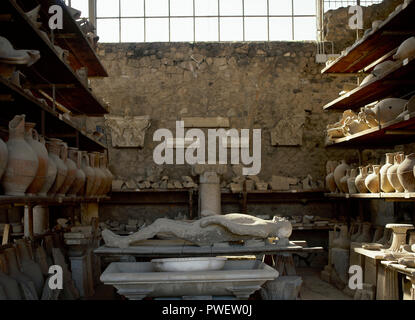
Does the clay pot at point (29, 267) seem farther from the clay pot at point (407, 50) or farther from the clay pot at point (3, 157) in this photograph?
the clay pot at point (407, 50)

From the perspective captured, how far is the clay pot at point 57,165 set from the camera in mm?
4777

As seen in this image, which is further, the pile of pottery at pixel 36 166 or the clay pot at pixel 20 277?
the clay pot at pixel 20 277

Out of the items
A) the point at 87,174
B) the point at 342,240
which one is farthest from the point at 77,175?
the point at 342,240

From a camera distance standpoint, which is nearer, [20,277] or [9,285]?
[9,285]

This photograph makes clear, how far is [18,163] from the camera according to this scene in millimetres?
3707

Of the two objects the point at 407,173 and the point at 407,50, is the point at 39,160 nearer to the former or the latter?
the point at 407,173

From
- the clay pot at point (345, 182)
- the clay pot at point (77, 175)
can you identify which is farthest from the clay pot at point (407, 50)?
the clay pot at point (77, 175)

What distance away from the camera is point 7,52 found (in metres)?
3.59

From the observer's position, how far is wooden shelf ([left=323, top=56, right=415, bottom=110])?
206 inches

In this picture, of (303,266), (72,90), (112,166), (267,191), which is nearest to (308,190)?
(267,191)

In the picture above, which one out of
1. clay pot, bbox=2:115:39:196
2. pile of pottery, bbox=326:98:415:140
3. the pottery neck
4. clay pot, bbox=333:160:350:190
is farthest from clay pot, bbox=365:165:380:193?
the pottery neck

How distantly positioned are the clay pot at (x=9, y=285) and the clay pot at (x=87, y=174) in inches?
88.9

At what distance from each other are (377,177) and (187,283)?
145 inches
